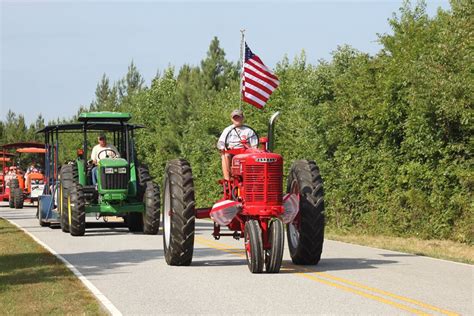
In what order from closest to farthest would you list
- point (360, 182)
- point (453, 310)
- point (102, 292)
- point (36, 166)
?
point (453, 310) → point (102, 292) → point (360, 182) → point (36, 166)

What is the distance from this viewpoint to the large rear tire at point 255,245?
13.4 m

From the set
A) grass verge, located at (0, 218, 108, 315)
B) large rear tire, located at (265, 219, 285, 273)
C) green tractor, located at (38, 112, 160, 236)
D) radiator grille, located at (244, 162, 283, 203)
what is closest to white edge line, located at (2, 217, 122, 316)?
grass verge, located at (0, 218, 108, 315)

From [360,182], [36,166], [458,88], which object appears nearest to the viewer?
[458,88]

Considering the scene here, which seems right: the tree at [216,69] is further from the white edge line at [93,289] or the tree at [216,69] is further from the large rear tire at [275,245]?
the large rear tire at [275,245]

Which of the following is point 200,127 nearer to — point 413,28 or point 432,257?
point 413,28

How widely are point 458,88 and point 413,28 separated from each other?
240 inches

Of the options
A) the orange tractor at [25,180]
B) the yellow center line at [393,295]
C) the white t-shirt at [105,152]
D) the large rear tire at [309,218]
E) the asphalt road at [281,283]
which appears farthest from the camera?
the orange tractor at [25,180]

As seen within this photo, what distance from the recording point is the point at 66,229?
81.5 ft

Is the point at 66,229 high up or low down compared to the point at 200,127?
down

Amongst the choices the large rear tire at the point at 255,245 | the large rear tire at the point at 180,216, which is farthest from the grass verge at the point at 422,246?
the large rear tire at the point at 180,216

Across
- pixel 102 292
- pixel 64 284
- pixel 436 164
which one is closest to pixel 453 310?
pixel 102 292

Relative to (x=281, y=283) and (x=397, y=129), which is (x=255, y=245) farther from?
(x=397, y=129)

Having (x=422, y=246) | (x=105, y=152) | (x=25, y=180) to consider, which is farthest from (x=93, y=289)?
(x=25, y=180)

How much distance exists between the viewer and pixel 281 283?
40.9 ft
